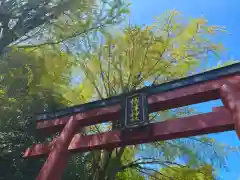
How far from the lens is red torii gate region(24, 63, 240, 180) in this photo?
455 centimetres

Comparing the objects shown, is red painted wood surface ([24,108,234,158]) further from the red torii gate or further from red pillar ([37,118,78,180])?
red pillar ([37,118,78,180])

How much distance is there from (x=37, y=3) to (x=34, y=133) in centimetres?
311

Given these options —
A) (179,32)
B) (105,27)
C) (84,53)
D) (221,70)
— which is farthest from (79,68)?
(221,70)

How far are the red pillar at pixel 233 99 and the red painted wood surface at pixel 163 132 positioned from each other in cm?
20

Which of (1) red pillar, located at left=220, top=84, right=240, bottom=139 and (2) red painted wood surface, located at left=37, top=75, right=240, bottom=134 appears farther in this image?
(2) red painted wood surface, located at left=37, top=75, right=240, bottom=134

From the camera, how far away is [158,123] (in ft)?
16.6

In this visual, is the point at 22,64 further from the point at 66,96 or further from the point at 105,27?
the point at 105,27

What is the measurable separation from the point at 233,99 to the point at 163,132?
1295 mm

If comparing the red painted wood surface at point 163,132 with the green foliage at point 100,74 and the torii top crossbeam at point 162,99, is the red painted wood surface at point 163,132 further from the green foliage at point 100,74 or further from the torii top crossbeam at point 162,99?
the green foliage at point 100,74

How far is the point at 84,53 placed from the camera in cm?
795

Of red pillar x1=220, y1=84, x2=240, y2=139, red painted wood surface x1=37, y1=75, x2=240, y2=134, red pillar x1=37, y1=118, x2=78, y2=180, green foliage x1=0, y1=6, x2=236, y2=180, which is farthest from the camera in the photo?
green foliage x1=0, y1=6, x2=236, y2=180

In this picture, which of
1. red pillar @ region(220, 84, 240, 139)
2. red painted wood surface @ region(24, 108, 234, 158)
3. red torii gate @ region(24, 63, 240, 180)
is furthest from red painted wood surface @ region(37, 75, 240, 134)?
red painted wood surface @ region(24, 108, 234, 158)

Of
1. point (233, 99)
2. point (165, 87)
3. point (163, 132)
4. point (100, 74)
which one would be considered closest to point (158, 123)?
point (163, 132)

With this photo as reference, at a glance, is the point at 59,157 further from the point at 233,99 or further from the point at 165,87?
the point at 233,99
